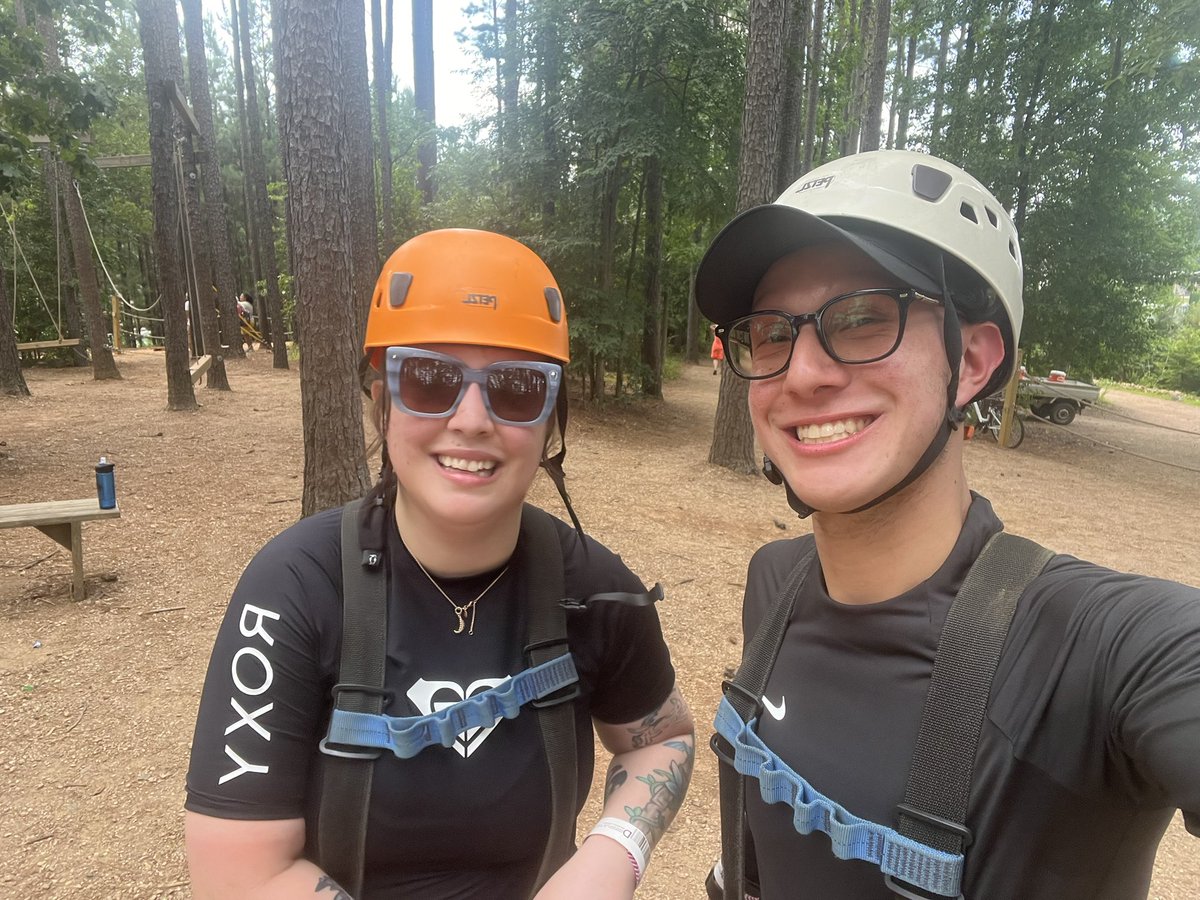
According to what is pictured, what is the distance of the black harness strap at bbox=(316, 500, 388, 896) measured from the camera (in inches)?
53.7

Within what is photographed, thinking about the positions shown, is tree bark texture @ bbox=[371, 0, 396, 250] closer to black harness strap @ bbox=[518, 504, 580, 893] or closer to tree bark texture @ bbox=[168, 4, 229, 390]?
tree bark texture @ bbox=[168, 4, 229, 390]

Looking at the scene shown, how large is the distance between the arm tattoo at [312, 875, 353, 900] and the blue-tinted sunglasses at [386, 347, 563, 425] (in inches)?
37.5

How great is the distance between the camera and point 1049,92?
14180 mm

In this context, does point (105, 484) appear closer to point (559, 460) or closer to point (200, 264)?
point (559, 460)

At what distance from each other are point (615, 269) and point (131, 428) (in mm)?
8962

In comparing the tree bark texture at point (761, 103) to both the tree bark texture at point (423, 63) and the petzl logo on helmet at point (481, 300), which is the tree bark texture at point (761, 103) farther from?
the tree bark texture at point (423, 63)

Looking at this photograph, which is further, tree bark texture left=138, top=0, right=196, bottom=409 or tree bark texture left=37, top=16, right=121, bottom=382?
tree bark texture left=37, top=16, right=121, bottom=382

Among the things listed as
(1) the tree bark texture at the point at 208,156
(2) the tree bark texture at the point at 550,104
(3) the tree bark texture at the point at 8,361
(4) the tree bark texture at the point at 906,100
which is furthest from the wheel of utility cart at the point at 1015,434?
(3) the tree bark texture at the point at 8,361

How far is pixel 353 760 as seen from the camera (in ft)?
4.49

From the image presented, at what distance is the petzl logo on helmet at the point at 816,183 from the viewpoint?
1.45 m

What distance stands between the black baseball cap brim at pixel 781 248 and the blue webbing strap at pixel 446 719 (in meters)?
0.90

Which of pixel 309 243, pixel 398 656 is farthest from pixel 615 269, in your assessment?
pixel 398 656

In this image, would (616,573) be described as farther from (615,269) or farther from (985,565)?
(615,269)

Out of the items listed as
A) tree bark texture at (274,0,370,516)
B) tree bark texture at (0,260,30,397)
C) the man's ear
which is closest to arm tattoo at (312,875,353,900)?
the man's ear
